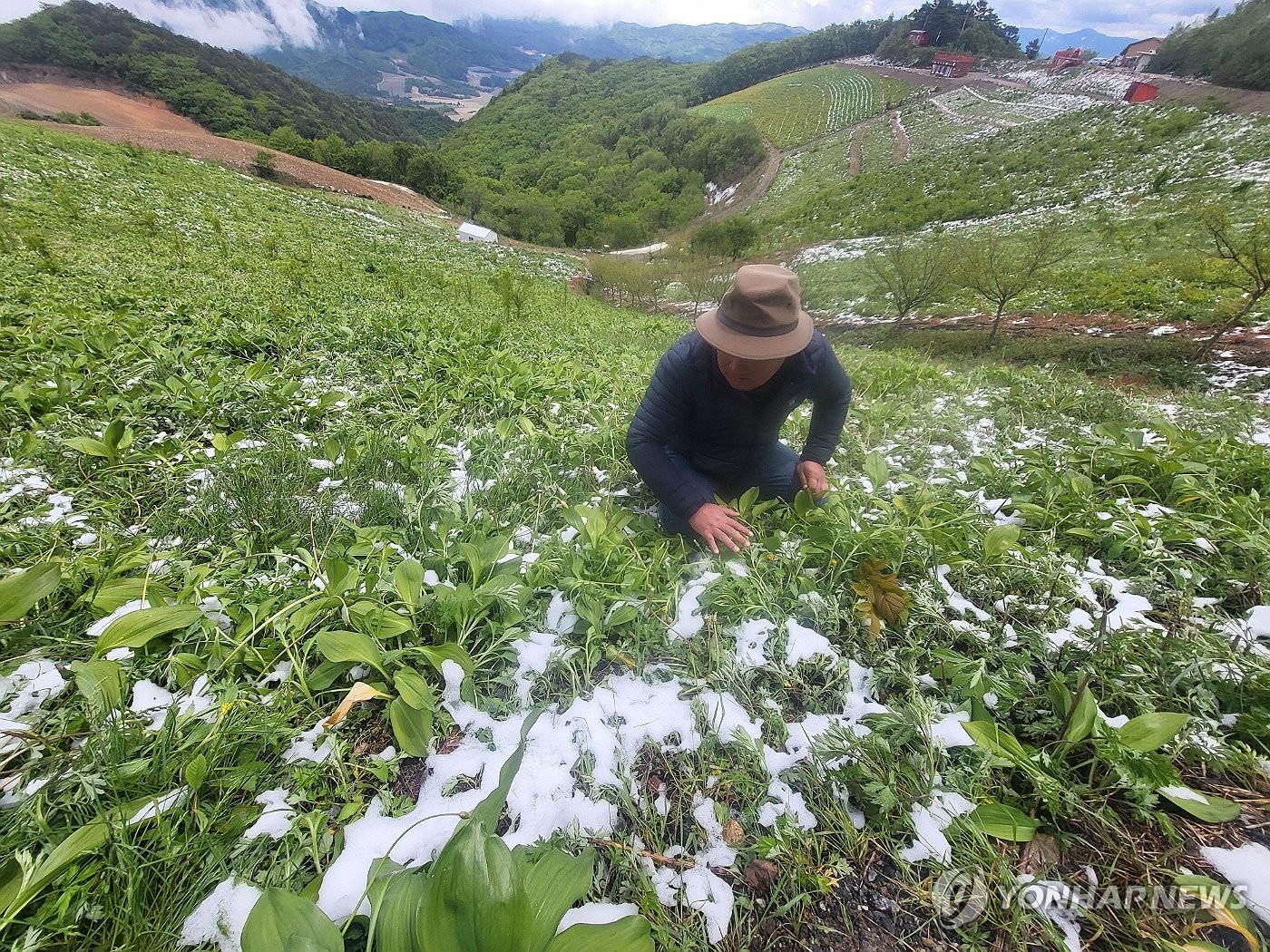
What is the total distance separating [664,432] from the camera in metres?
2.51

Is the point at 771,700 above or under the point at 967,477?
above

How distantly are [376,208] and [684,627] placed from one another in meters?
34.5

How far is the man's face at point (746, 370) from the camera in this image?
6.96 ft

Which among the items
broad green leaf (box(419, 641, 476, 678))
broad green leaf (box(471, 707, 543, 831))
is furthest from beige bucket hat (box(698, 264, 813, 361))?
broad green leaf (box(471, 707, 543, 831))

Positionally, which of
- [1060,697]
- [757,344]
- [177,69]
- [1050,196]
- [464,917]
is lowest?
[1050,196]

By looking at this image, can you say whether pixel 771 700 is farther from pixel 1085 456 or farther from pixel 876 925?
pixel 1085 456

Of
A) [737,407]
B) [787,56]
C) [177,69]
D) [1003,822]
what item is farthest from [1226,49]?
[177,69]

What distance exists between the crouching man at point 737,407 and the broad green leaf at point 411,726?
124 centimetres

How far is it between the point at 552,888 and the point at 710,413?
2.05 meters

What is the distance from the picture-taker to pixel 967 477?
288 cm

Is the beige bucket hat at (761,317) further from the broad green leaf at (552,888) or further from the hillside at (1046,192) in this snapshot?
the hillside at (1046,192)

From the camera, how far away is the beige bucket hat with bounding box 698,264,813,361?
198 cm

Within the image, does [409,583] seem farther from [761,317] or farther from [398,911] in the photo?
[761,317]

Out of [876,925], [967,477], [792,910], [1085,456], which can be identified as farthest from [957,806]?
[1085,456]
